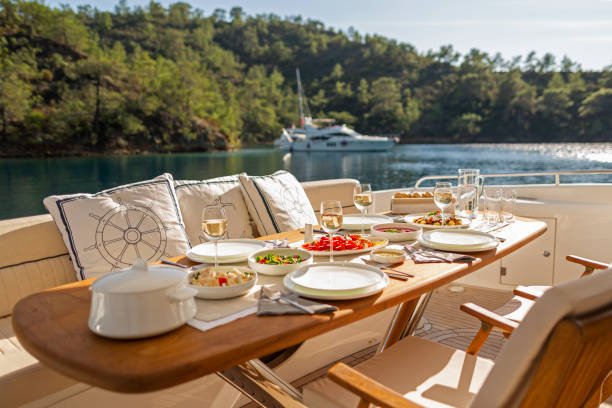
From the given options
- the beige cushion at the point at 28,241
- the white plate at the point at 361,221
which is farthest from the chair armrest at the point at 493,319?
the beige cushion at the point at 28,241

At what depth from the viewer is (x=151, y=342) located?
0.81 m

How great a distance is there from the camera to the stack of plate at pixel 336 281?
1010 mm

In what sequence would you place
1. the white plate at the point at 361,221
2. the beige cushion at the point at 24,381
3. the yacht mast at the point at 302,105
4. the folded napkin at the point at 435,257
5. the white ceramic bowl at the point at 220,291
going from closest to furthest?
the white ceramic bowl at the point at 220,291 < the beige cushion at the point at 24,381 < the folded napkin at the point at 435,257 < the white plate at the point at 361,221 < the yacht mast at the point at 302,105

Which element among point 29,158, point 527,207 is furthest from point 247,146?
point 527,207

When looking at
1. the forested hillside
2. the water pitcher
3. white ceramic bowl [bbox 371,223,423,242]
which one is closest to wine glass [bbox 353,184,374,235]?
white ceramic bowl [bbox 371,223,423,242]

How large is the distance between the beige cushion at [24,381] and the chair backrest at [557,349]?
1143 mm

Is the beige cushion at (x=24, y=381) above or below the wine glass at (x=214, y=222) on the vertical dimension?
below

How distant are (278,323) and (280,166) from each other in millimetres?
27743

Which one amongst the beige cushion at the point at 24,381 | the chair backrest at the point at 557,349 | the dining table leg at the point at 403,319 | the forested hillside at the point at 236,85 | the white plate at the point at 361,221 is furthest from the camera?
the forested hillside at the point at 236,85

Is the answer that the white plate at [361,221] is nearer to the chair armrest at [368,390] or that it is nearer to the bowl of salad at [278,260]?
the bowl of salad at [278,260]

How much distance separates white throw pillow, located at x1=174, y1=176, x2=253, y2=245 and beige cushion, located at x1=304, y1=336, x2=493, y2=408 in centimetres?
107

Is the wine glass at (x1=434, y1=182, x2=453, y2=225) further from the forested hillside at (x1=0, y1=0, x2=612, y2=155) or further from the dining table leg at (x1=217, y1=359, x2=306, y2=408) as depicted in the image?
the forested hillside at (x1=0, y1=0, x2=612, y2=155)

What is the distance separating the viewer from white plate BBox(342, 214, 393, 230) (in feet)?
5.78

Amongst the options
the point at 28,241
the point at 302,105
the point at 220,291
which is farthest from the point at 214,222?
the point at 302,105
